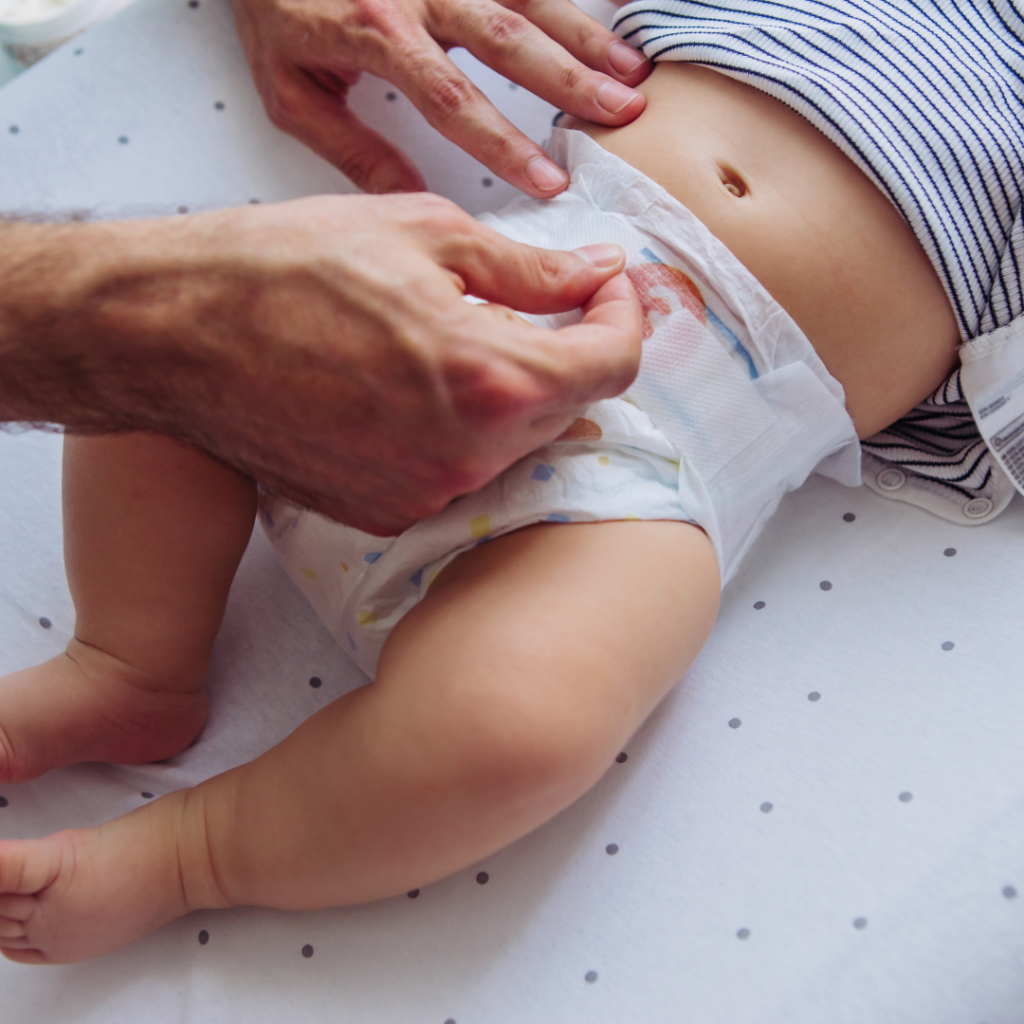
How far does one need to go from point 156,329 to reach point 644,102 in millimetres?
579

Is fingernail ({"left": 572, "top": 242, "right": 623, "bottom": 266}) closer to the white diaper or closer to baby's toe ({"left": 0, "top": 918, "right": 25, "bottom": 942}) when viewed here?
the white diaper

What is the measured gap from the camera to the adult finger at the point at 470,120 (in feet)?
2.79

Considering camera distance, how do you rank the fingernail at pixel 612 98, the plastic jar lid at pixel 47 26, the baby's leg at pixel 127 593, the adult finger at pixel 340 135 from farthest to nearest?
the plastic jar lid at pixel 47 26 → the adult finger at pixel 340 135 → the fingernail at pixel 612 98 → the baby's leg at pixel 127 593

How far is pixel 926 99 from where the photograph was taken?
0.83 meters

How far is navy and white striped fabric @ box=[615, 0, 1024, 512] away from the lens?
2.69 feet

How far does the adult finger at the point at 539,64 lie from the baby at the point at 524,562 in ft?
0.10

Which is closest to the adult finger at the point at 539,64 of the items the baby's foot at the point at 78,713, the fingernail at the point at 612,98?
the fingernail at the point at 612,98

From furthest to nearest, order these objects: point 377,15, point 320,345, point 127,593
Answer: point 377,15
point 127,593
point 320,345

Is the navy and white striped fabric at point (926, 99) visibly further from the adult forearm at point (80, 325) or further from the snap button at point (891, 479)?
the adult forearm at point (80, 325)

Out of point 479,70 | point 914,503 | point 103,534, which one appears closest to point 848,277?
point 914,503

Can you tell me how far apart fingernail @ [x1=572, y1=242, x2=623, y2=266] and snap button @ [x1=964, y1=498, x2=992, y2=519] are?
501 millimetres

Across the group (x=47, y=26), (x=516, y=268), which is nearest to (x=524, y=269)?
(x=516, y=268)

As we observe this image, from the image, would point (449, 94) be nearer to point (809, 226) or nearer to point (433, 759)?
point (809, 226)

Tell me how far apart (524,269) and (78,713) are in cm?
58
